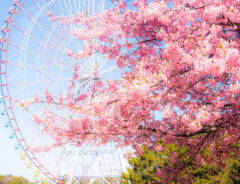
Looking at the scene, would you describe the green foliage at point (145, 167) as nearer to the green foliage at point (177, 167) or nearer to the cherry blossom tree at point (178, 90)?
the green foliage at point (177, 167)

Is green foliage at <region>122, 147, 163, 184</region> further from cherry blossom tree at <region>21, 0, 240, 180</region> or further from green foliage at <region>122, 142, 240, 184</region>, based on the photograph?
cherry blossom tree at <region>21, 0, 240, 180</region>

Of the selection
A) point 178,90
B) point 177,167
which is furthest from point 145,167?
point 178,90

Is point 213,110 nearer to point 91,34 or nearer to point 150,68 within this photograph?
point 150,68

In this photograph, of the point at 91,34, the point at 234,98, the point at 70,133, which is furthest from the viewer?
the point at 91,34

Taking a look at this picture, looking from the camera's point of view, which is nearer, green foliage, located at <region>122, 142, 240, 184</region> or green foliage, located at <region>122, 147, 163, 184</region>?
green foliage, located at <region>122, 142, 240, 184</region>

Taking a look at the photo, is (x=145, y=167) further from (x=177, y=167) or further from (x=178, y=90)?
(x=178, y=90)

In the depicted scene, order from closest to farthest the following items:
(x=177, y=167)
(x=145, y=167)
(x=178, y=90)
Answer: (x=178, y=90) < (x=177, y=167) < (x=145, y=167)

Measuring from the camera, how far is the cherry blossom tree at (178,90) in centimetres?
394

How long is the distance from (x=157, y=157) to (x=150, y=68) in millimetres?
14894

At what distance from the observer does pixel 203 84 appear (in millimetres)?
4828

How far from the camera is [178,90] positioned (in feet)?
14.4

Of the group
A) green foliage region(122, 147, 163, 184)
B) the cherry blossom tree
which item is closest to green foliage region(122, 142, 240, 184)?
green foliage region(122, 147, 163, 184)

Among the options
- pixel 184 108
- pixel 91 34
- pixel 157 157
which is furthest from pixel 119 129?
pixel 157 157

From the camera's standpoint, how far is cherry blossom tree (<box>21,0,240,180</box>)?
3.94 metres
